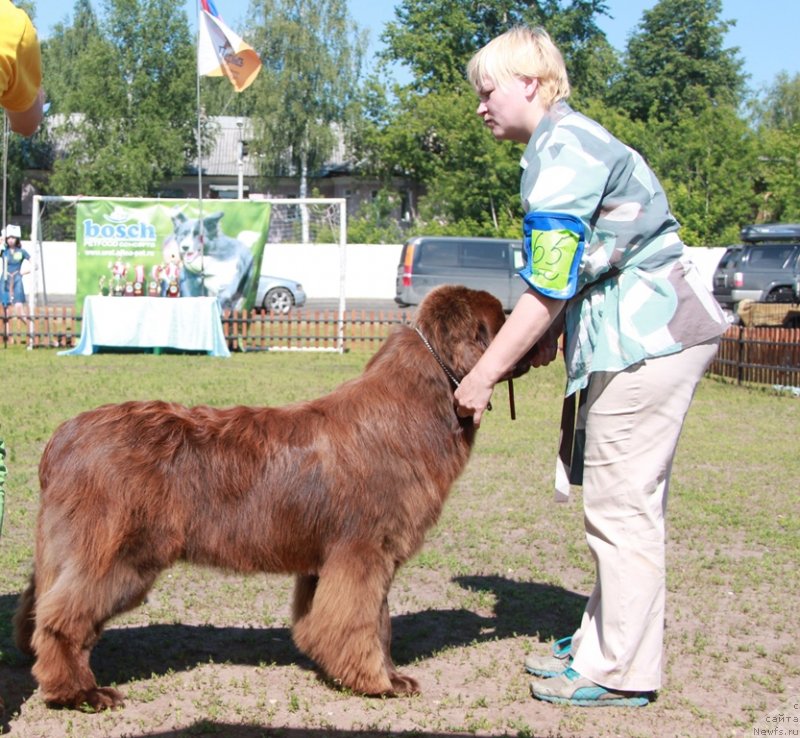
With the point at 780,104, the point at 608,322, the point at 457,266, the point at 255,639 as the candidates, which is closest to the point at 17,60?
the point at 608,322

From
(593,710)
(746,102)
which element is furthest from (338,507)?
(746,102)

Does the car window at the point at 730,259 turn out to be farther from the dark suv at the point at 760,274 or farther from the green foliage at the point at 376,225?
the green foliage at the point at 376,225

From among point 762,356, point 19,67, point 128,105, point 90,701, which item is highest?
point 128,105

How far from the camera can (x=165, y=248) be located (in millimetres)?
17578

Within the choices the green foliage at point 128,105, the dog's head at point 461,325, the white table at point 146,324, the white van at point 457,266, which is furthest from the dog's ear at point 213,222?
the green foliage at point 128,105

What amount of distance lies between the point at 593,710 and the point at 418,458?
116 centimetres

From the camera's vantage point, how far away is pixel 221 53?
17.2 m

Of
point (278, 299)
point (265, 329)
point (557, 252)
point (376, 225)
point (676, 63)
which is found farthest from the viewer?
point (676, 63)

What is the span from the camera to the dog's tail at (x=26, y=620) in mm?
3729

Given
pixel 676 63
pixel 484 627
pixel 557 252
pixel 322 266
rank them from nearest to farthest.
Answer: pixel 557 252 < pixel 484 627 < pixel 322 266 < pixel 676 63

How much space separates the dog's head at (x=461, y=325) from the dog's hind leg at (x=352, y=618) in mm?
782

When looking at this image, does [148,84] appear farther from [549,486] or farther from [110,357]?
[549,486]

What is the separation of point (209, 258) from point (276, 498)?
14.6m

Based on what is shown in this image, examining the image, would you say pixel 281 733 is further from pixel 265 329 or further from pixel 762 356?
pixel 265 329
